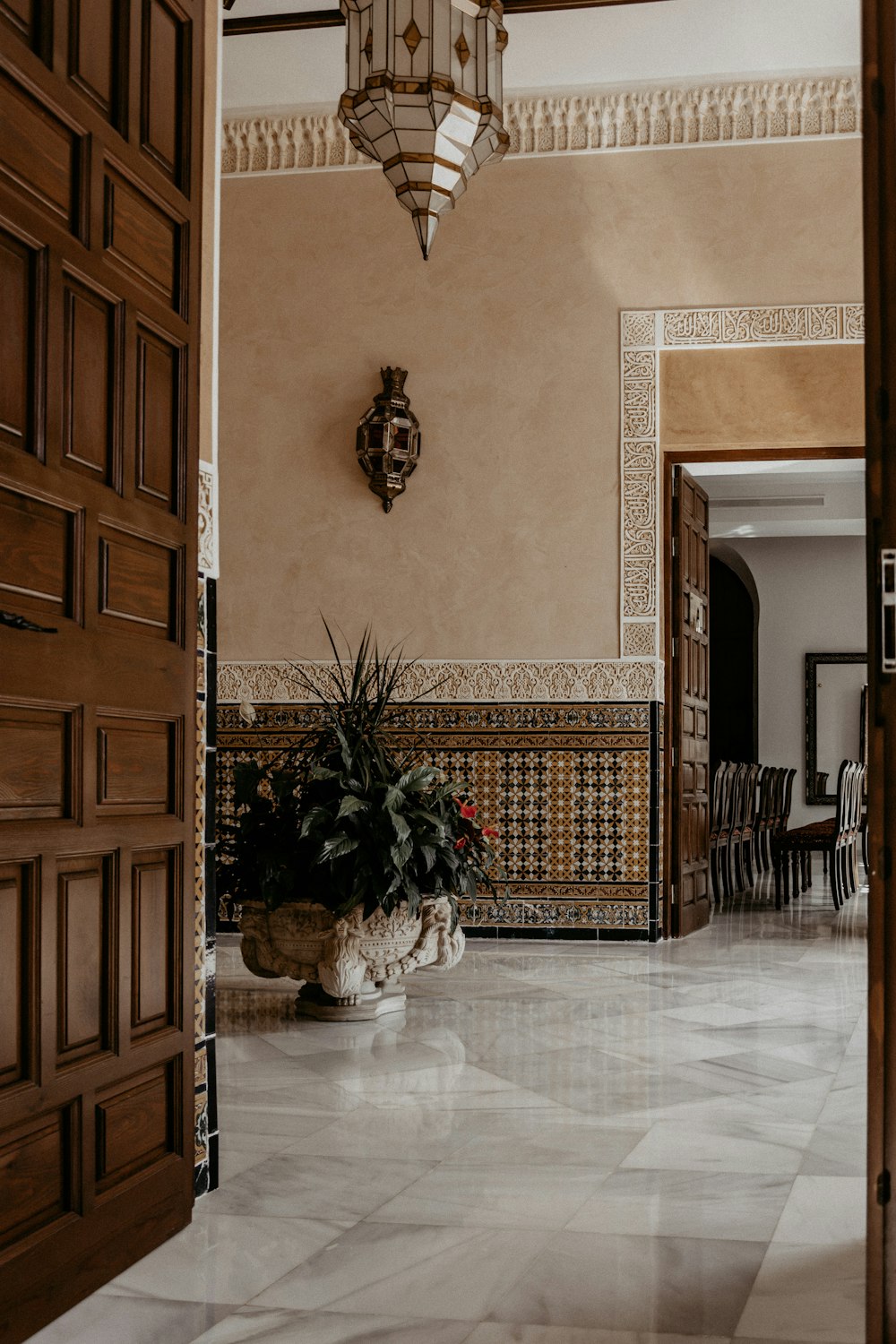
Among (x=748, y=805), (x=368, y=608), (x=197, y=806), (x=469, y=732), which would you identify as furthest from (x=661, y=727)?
(x=197, y=806)

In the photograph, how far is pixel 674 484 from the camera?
282 inches

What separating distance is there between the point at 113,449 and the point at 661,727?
16.4 feet

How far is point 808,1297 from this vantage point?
2.23 metres

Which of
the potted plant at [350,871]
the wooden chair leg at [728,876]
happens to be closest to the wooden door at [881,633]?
the potted plant at [350,871]

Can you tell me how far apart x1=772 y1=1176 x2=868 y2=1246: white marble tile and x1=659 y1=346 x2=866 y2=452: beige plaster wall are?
4.71 meters

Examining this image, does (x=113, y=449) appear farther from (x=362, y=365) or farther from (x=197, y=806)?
(x=362, y=365)

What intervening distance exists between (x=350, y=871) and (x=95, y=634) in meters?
2.39

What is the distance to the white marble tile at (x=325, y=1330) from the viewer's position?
206 cm

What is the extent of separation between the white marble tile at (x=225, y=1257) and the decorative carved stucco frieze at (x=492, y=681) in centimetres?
441

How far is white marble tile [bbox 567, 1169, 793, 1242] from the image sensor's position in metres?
2.57

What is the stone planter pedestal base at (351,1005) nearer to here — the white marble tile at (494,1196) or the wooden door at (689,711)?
the white marble tile at (494,1196)

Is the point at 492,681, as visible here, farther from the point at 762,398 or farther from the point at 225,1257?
the point at 225,1257

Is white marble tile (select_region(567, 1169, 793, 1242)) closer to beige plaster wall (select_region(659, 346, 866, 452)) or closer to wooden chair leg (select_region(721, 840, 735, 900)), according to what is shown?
beige plaster wall (select_region(659, 346, 866, 452))

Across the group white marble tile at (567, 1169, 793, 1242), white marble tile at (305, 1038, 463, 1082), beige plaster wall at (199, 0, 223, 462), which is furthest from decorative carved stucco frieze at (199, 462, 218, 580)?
white marble tile at (305, 1038, 463, 1082)
